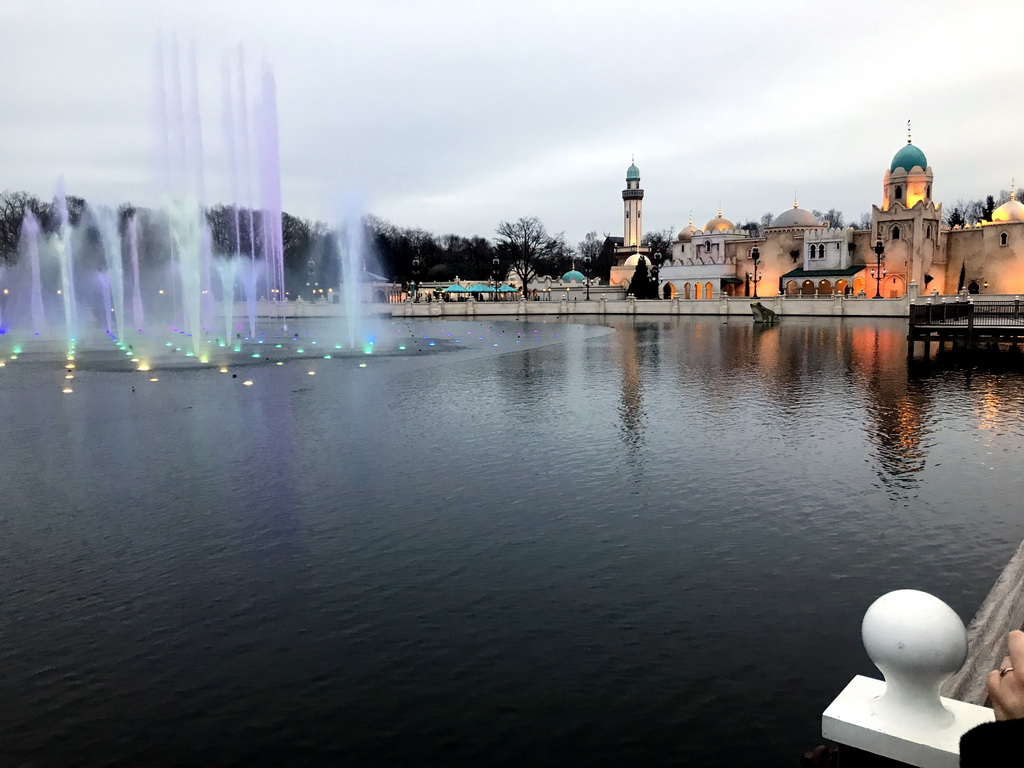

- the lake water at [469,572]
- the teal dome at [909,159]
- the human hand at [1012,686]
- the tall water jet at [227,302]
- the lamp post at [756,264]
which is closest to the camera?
the human hand at [1012,686]

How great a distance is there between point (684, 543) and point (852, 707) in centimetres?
543

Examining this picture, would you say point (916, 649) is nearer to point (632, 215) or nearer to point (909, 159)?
point (909, 159)

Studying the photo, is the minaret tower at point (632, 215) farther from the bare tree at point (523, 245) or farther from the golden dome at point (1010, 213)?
the golden dome at point (1010, 213)

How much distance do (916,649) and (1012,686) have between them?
1.18 feet

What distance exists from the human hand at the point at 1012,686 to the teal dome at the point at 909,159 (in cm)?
8746

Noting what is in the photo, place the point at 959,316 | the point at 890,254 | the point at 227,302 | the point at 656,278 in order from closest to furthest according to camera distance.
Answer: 1. the point at 959,316
2. the point at 227,302
3. the point at 890,254
4. the point at 656,278

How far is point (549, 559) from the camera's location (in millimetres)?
8195

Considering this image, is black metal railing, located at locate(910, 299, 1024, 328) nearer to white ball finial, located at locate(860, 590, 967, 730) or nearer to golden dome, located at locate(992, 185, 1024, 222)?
white ball finial, located at locate(860, 590, 967, 730)

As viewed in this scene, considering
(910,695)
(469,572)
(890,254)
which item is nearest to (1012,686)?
(910,695)

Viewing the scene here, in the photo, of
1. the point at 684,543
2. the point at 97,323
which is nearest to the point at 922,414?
the point at 684,543

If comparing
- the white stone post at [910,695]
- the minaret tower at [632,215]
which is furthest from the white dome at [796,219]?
the white stone post at [910,695]

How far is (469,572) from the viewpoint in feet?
25.9

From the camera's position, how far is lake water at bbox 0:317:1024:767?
5.45 m

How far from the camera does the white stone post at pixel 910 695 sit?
9.70 ft
